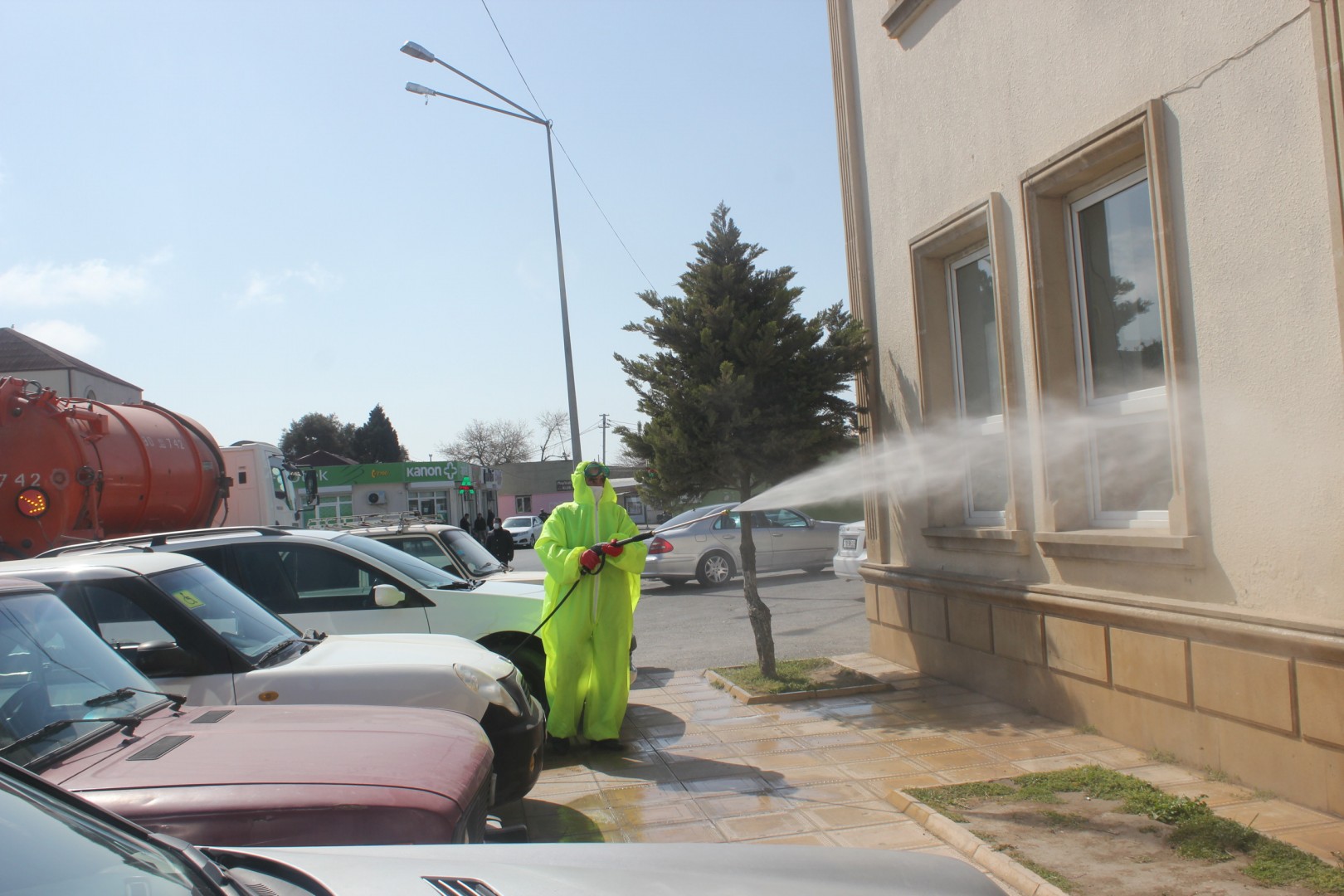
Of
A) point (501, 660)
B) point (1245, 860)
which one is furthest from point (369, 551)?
point (1245, 860)

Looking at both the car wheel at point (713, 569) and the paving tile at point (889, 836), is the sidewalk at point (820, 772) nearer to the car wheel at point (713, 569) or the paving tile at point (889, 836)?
the paving tile at point (889, 836)

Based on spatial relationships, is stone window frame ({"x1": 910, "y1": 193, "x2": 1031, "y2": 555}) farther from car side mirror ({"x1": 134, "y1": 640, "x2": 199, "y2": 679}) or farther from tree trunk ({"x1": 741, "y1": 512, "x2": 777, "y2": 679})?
car side mirror ({"x1": 134, "y1": 640, "x2": 199, "y2": 679})

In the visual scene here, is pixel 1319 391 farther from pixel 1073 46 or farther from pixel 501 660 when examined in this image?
pixel 501 660

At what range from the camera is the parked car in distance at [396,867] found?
1.86m

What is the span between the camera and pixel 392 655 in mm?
5203

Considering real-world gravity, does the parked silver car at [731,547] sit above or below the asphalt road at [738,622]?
above

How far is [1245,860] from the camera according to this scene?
402 cm

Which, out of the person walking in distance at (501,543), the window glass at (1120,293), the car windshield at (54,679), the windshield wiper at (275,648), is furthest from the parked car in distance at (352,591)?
the person walking in distance at (501,543)

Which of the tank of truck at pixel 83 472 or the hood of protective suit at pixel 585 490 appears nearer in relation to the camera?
the hood of protective suit at pixel 585 490

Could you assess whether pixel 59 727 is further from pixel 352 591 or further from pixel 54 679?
pixel 352 591

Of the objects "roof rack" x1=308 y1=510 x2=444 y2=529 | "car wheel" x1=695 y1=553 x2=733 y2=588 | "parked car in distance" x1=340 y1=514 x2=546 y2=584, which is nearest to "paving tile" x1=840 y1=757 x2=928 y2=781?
"parked car in distance" x1=340 y1=514 x2=546 y2=584

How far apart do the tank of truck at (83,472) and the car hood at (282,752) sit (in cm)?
562

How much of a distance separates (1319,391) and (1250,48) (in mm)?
1711

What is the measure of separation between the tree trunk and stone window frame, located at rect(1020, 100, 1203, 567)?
8.23 feet
